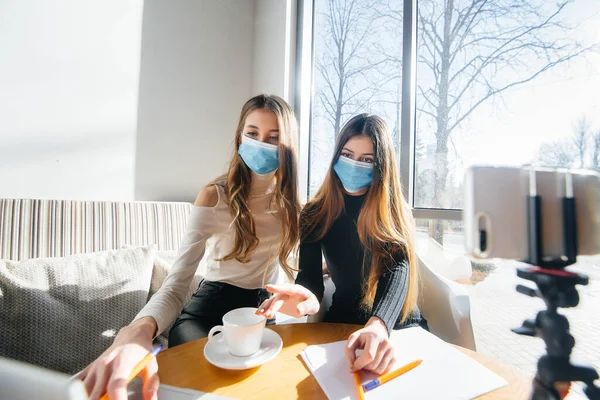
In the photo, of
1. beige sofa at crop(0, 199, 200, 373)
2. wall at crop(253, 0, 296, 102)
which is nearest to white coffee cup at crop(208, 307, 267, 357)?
beige sofa at crop(0, 199, 200, 373)

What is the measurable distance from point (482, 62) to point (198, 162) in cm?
170

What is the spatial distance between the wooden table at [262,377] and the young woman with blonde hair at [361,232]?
257mm

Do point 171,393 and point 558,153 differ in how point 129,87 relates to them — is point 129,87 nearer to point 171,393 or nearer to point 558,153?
point 171,393

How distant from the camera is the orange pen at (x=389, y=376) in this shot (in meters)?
0.45

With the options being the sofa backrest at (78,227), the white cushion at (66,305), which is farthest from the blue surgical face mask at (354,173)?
the sofa backrest at (78,227)

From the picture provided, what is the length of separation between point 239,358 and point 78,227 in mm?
1000

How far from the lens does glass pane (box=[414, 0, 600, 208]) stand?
1.08 meters

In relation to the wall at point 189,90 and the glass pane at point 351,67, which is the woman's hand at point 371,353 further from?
the wall at point 189,90

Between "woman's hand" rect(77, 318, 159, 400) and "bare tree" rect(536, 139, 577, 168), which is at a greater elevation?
"bare tree" rect(536, 139, 577, 168)

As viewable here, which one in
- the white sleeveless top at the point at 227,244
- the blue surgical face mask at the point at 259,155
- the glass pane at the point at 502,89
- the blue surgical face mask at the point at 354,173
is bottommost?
the white sleeveless top at the point at 227,244

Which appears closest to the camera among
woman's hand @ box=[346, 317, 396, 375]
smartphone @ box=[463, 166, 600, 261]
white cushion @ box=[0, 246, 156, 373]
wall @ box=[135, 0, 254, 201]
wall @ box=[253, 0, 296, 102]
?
smartphone @ box=[463, 166, 600, 261]

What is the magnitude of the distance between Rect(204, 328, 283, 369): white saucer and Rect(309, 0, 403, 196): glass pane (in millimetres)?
1228

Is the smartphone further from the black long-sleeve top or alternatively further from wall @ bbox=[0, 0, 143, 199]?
wall @ bbox=[0, 0, 143, 199]

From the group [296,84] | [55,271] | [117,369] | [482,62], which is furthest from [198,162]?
[482,62]
